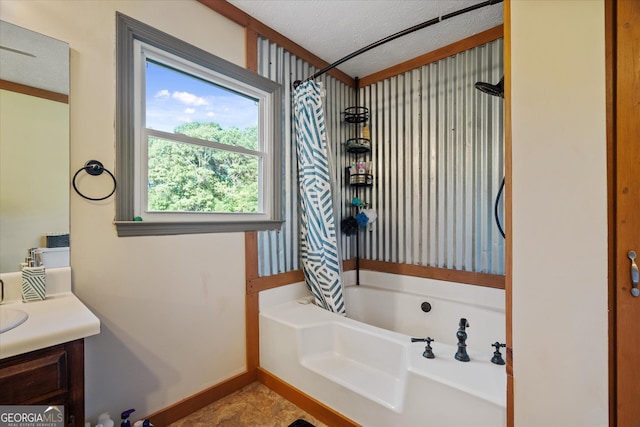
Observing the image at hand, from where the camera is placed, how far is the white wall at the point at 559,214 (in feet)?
2.85

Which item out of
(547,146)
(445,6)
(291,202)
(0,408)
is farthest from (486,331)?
(0,408)

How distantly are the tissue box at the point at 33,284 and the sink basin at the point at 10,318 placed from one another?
3.7 inches

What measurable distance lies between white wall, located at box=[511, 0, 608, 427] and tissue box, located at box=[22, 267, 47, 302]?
1897mm

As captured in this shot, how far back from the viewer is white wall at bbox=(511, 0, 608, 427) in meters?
0.87

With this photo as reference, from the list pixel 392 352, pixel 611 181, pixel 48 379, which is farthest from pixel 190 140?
pixel 611 181

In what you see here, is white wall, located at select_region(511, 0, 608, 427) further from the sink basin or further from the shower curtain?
the sink basin

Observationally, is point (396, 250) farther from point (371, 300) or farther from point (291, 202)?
point (291, 202)

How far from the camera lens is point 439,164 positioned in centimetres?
231

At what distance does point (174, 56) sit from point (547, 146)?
1904mm

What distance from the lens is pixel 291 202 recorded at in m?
2.23

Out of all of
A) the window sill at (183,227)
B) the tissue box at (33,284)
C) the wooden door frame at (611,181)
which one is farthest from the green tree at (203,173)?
the wooden door frame at (611,181)

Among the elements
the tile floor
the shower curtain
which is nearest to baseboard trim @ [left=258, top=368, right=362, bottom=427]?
the tile floor

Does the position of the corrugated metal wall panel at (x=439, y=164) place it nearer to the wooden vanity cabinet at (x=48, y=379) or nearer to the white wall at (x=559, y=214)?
the white wall at (x=559, y=214)

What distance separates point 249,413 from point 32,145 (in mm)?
1741
